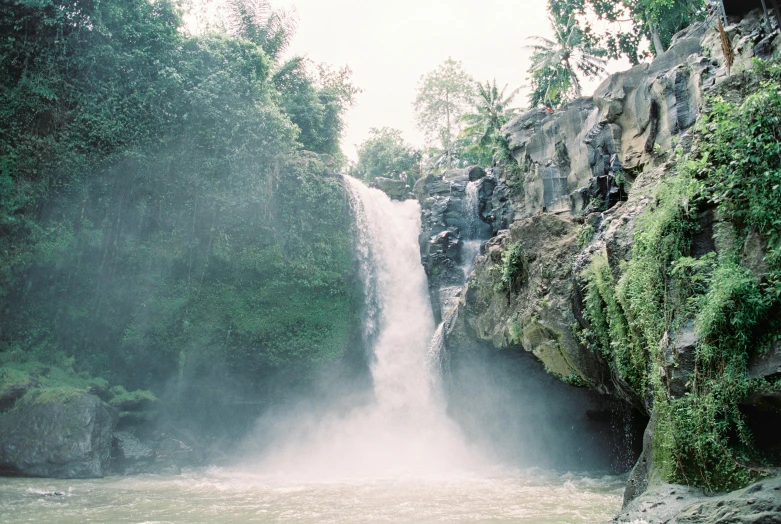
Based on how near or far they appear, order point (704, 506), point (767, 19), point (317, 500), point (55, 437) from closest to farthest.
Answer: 1. point (704, 506)
2. point (767, 19)
3. point (317, 500)
4. point (55, 437)

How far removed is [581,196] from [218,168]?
12958 millimetres

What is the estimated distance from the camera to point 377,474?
15789 mm

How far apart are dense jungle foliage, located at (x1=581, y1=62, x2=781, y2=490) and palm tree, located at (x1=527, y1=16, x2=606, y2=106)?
22.3 m

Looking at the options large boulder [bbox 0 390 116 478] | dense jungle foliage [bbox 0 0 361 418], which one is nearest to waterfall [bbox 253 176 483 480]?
dense jungle foliage [bbox 0 0 361 418]

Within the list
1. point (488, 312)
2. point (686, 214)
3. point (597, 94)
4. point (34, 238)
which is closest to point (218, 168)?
point (34, 238)

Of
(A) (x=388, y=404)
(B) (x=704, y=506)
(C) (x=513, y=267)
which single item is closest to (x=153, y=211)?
(A) (x=388, y=404)

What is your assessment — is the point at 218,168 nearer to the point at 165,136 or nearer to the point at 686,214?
the point at 165,136

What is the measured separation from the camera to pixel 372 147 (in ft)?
138

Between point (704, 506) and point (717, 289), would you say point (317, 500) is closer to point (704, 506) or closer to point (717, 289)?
point (704, 506)

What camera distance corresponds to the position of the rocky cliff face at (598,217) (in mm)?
7914

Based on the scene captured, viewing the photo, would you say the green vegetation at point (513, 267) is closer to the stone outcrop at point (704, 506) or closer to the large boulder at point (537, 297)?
the large boulder at point (537, 297)

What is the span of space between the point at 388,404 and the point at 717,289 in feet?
48.8

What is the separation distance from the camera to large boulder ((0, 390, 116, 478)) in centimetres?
1438

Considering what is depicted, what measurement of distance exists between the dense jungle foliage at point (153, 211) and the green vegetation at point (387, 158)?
18.6 metres
